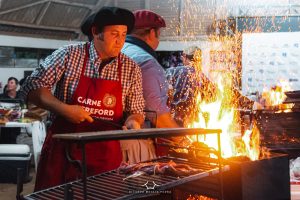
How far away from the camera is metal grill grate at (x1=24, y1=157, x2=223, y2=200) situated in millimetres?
1874

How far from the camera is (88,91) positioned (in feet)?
8.16

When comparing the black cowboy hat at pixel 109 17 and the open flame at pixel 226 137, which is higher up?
the black cowboy hat at pixel 109 17

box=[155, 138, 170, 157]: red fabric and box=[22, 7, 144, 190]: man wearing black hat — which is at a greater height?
box=[22, 7, 144, 190]: man wearing black hat

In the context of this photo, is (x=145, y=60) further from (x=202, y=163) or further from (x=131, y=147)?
(x=202, y=163)

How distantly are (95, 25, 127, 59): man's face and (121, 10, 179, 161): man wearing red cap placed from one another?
59 centimetres

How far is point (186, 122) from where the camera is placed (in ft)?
16.2

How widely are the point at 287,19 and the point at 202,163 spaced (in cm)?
780

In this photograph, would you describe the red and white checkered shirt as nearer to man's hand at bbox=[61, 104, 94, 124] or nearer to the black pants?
man's hand at bbox=[61, 104, 94, 124]

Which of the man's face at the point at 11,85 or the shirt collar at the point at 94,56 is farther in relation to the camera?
the man's face at the point at 11,85

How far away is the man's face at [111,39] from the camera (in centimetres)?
251

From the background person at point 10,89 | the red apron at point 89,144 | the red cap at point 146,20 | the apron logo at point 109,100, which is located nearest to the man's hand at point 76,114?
the red apron at point 89,144

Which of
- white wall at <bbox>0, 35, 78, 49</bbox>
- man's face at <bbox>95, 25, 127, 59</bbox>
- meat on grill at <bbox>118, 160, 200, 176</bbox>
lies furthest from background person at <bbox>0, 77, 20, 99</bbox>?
meat on grill at <bbox>118, 160, 200, 176</bbox>

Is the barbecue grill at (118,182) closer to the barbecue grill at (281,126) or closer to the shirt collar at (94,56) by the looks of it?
the shirt collar at (94,56)

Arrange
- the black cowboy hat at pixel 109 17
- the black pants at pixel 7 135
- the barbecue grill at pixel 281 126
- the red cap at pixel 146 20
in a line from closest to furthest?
the black cowboy hat at pixel 109 17, the red cap at pixel 146 20, the barbecue grill at pixel 281 126, the black pants at pixel 7 135
